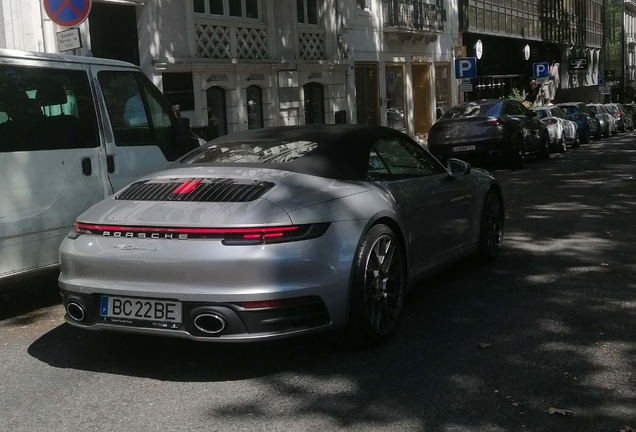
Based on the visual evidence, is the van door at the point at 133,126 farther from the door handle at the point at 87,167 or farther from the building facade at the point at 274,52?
the building facade at the point at 274,52

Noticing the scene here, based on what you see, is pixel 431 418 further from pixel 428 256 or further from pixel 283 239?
pixel 428 256

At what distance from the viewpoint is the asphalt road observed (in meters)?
4.26

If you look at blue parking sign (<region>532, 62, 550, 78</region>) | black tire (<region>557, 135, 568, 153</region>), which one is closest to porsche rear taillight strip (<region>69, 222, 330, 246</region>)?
black tire (<region>557, 135, 568, 153</region>)

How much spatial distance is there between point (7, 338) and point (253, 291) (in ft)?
8.31

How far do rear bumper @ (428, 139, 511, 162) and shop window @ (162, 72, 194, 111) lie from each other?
245 inches

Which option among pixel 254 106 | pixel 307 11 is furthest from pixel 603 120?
pixel 254 106

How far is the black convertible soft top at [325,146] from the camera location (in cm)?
553

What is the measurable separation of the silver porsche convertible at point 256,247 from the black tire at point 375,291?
0.01 m

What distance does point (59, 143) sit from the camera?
22.5 ft

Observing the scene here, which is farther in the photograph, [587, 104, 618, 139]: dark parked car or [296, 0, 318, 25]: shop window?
[587, 104, 618, 139]: dark parked car

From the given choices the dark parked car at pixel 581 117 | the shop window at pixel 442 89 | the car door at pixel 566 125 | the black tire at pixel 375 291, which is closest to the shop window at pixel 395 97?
the shop window at pixel 442 89

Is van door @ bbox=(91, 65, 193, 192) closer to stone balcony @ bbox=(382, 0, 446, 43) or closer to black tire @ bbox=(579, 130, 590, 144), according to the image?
stone balcony @ bbox=(382, 0, 446, 43)

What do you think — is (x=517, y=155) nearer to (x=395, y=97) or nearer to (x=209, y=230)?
(x=395, y=97)

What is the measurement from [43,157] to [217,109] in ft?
53.3
